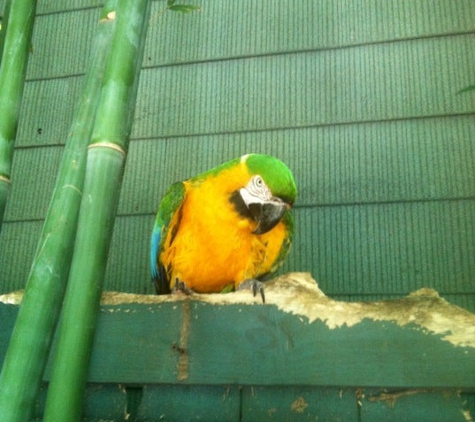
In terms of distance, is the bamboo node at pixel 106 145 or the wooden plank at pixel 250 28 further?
the wooden plank at pixel 250 28

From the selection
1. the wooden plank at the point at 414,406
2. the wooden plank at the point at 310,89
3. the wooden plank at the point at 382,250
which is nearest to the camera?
the wooden plank at the point at 414,406

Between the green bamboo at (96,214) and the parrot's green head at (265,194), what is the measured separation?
98cm

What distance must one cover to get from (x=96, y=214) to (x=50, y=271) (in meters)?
0.09

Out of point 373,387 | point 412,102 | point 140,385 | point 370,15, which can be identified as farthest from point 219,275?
point 370,15

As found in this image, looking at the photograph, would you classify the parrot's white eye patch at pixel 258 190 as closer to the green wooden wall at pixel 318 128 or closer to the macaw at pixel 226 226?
the macaw at pixel 226 226

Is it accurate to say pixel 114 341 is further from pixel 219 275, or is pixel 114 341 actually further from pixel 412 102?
pixel 412 102

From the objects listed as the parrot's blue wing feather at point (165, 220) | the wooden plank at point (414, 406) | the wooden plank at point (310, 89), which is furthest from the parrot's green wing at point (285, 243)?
the wooden plank at point (414, 406)

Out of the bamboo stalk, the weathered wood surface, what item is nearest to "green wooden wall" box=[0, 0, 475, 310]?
the weathered wood surface

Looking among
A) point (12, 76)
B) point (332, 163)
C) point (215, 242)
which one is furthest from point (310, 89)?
point (12, 76)

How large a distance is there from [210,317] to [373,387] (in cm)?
27

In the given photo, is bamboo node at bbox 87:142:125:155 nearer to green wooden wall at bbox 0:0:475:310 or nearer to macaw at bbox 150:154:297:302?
macaw at bbox 150:154:297:302

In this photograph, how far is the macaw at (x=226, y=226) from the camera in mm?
1618

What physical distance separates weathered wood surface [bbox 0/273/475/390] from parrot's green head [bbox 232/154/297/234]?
0.73m

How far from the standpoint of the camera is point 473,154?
7.02 ft
